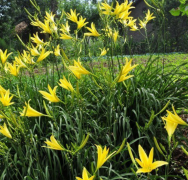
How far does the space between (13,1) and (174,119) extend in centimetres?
1821

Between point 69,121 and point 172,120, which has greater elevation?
point 172,120

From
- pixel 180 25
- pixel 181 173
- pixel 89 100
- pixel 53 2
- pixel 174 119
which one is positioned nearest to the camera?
pixel 174 119

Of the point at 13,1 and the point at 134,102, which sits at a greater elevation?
the point at 13,1

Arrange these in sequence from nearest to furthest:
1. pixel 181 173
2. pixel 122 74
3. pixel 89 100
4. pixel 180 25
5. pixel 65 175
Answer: pixel 122 74, pixel 65 175, pixel 181 173, pixel 89 100, pixel 180 25

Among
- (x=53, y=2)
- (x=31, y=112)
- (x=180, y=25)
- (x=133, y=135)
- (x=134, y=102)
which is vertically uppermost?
(x=53, y=2)

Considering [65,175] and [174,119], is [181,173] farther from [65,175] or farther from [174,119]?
[174,119]

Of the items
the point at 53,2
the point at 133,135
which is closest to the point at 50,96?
the point at 133,135

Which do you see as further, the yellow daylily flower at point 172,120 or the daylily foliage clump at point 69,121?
the daylily foliage clump at point 69,121

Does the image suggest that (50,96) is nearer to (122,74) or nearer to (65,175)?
(122,74)

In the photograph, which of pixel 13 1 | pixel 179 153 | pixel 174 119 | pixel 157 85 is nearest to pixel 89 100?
pixel 157 85

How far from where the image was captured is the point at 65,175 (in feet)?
6.22

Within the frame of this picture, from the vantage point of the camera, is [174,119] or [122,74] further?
[122,74]

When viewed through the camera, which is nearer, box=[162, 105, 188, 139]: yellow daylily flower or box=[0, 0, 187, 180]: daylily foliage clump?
box=[162, 105, 188, 139]: yellow daylily flower

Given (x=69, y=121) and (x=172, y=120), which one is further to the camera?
(x=69, y=121)
